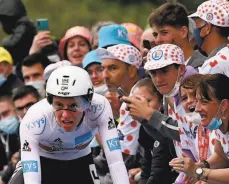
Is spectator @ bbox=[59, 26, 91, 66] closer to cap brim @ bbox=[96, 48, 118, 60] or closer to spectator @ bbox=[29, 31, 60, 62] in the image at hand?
spectator @ bbox=[29, 31, 60, 62]

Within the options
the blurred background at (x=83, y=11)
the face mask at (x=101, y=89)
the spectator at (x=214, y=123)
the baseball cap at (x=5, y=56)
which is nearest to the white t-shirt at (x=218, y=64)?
the spectator at (x=214, y=123)

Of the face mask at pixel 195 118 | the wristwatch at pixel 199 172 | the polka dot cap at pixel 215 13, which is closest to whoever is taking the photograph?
the wristwatch at pixel 199 172

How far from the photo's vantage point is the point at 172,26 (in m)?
12.0

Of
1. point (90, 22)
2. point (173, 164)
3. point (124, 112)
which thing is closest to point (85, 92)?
point (173, 164)

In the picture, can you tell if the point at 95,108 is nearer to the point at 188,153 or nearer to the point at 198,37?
the point at 188,153

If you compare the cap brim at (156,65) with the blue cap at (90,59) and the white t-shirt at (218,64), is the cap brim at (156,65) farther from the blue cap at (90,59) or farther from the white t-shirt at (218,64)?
the blue cap at (90,59)

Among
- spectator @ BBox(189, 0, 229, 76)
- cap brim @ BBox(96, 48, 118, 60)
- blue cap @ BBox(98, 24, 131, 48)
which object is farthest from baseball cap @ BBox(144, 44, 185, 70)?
blue cap @ BBox(98, 24, 131, 48)

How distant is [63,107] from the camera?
1038 cm

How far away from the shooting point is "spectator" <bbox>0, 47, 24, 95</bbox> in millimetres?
15312

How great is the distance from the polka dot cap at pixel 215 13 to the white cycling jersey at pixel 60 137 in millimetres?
1365

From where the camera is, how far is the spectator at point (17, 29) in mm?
15531

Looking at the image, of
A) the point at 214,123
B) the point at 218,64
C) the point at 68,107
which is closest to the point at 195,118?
the point at 214,123

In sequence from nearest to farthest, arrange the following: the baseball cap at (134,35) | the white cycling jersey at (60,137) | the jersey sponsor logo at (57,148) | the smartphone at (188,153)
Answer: the white cycling jersey at (60,137)
the smartphone at (188,153)
the jersey sponsor logo at (57,148)
the baseball cap at (134,35)

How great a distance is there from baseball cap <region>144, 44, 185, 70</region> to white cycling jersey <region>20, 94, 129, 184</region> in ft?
2.11
